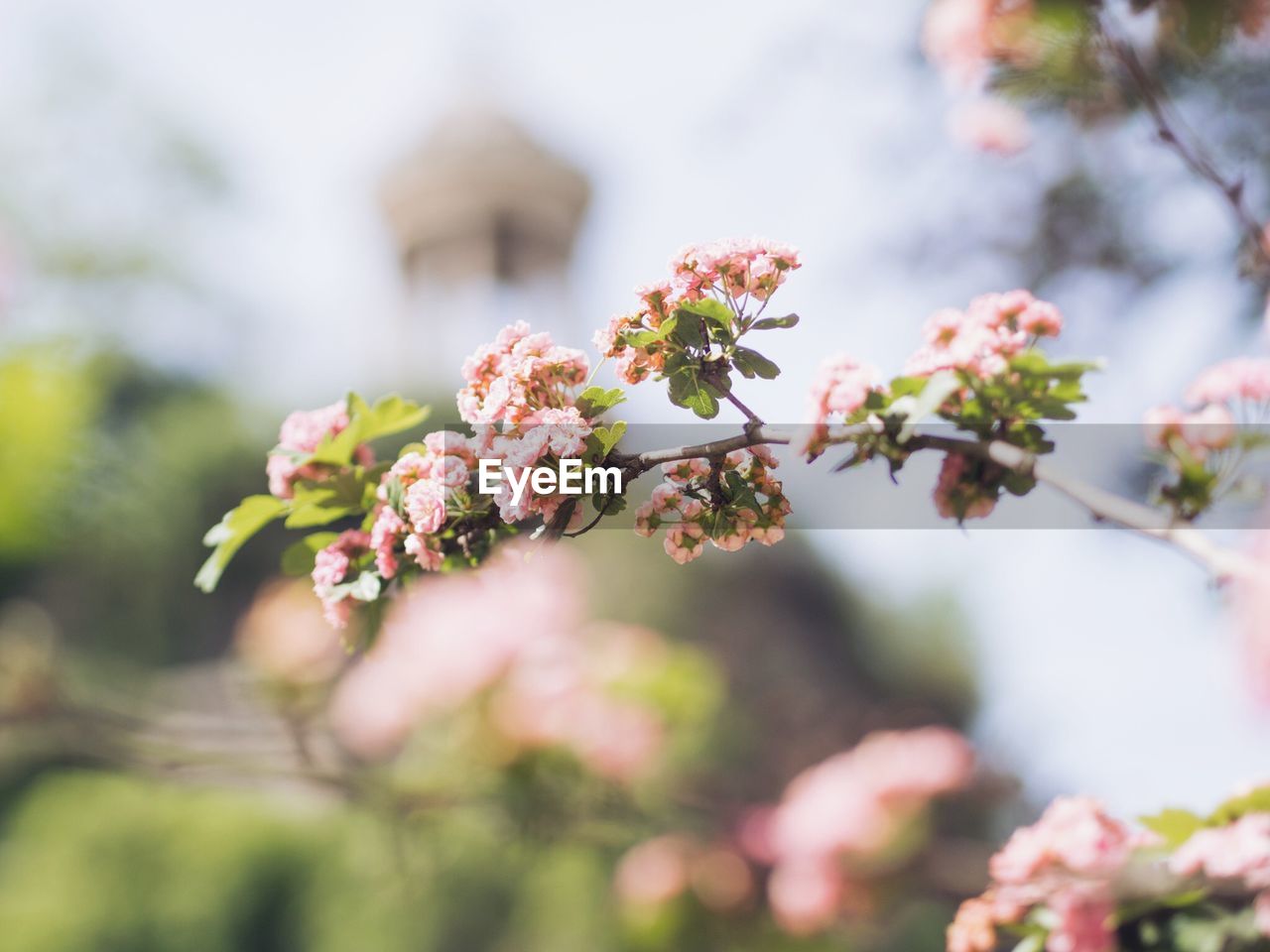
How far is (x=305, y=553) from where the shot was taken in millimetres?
756

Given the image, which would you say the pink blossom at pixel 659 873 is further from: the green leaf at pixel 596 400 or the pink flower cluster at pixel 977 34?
the green leaf at pixel 596 400

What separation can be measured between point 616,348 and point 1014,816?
206cm

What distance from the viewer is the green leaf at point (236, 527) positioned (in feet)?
2.31

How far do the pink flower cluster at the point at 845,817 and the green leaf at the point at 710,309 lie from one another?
5.57ft

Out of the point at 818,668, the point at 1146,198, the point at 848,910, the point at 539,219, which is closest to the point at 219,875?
the point at 848,910

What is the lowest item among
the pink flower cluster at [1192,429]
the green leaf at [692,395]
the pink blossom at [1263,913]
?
the pink blossom at [1263,913]

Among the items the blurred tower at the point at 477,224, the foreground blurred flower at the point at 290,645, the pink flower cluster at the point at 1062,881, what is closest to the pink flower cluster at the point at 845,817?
the foreground blurred flower at the point at 290,645

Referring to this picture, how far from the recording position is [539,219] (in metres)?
16.3

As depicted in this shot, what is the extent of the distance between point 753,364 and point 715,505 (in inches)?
3.0

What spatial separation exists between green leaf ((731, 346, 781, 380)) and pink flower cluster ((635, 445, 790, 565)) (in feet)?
0.13

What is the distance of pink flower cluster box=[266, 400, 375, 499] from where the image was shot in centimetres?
71

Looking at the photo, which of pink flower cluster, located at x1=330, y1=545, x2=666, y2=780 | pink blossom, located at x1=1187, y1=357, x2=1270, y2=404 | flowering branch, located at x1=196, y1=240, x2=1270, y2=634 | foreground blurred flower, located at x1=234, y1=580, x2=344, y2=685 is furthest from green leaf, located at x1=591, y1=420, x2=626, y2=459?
foreground blurred flower, located at x1=234, y1=580, x2=344, y2=685

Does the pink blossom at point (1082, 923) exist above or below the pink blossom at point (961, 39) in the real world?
below

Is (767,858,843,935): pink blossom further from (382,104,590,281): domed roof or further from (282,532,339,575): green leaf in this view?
(382,104,590,281): domed roof
